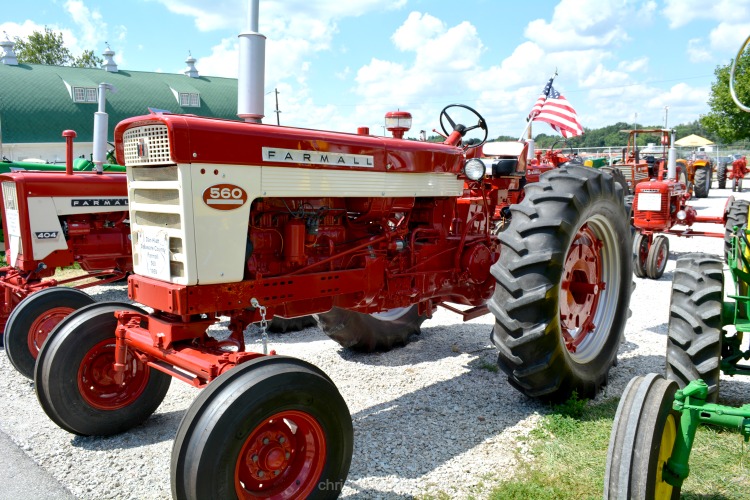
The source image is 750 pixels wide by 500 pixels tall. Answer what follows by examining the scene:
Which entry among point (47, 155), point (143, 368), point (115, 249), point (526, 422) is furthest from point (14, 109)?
point (526, 422)

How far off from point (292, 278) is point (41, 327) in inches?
97.7

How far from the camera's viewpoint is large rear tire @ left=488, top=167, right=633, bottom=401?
371 cm

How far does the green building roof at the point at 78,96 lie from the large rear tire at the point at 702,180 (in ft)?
66.9

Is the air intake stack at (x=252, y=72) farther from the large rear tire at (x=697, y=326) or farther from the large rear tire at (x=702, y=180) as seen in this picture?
the large rear tire at (x=702, y=180)

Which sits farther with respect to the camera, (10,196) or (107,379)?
(10,196)

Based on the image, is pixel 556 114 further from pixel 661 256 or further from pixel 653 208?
pixel 661 256

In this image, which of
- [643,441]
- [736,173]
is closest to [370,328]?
[643,441]

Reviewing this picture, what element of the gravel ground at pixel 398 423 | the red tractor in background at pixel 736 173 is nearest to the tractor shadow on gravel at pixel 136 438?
the gravel ground at pixel 398 423

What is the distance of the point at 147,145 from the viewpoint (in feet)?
9.98

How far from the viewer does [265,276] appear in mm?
3438

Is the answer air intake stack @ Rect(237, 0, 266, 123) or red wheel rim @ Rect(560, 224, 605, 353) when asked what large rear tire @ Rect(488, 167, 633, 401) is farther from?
air intake stack @ Rect(237, 0, 266, 123)

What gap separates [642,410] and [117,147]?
2.92 metres

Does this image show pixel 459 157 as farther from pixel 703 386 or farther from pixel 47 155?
pixel 47 155

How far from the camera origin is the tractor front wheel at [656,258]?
336 inches
